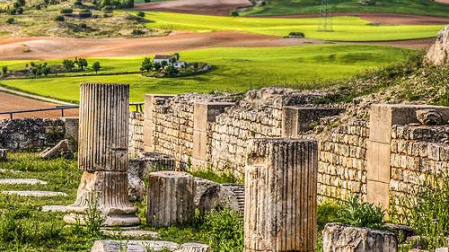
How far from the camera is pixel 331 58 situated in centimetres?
6259

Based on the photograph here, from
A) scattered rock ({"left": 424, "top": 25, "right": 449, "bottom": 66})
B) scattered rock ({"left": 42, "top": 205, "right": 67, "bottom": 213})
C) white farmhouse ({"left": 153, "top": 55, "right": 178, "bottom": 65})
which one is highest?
scattered rock ({"left": 424, "top": 25, "right": 449, "bottom": 66})

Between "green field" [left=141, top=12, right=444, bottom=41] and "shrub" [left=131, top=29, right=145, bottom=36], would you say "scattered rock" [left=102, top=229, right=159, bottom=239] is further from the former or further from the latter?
"shrub" [left=131, top=29, right=145, bottom=36]

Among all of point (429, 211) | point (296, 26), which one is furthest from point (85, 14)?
point (429, 211)

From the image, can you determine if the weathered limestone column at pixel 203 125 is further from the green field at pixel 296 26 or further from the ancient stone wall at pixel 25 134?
the green field at pixel 296 26

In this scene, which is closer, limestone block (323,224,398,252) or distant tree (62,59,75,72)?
limestone block (323,224,398,252)

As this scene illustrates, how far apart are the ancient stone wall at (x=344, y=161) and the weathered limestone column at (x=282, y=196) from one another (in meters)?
7.11

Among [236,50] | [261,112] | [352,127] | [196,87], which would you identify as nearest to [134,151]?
[261,112]

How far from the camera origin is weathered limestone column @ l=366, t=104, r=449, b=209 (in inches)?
770

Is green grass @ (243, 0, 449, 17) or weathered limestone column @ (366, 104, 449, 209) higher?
weathered limestone column @ (366, 104, 449, 209)

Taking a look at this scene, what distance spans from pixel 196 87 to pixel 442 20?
40895mm

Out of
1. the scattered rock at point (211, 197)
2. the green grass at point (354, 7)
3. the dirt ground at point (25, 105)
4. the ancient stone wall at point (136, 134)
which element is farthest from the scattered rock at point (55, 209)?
the green grass at point (354, 7)

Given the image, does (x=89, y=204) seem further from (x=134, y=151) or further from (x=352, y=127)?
(x=134, y=151)

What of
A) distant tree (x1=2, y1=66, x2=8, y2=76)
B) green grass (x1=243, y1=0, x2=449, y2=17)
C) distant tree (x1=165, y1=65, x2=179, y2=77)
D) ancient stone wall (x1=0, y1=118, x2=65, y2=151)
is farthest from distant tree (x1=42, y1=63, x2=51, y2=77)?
green grass (x1=243, y1=0, x2=449, y2=17)

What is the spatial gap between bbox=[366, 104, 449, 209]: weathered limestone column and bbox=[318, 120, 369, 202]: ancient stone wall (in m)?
0.46
